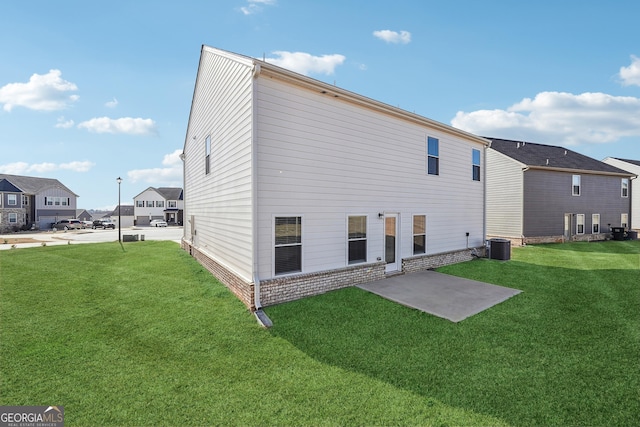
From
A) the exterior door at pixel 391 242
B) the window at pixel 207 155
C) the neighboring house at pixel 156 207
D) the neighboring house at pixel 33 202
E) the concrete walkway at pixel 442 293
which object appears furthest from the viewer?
the neighboring house at pixel 156 207

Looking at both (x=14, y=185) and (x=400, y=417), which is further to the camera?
(x=14, y=185)

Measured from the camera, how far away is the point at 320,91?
7.90 m

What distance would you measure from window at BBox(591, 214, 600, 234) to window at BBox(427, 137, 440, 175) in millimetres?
19464

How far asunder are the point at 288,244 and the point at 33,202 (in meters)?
56.4

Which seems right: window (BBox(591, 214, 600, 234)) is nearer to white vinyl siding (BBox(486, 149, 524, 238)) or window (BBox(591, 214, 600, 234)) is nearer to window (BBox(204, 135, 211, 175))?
white vinyl siding (BBox(486, 149, 524, 238))

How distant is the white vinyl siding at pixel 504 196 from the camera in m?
18.9

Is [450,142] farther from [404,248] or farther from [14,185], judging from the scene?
[14,185]

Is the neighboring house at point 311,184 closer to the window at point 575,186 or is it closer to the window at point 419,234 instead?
the window at point 419,234

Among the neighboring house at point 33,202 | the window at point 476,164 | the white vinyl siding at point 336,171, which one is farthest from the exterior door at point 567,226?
the neighboring house at point 33,202

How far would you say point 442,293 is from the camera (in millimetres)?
7977

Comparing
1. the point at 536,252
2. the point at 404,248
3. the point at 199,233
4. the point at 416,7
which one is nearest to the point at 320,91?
the point at 416,7

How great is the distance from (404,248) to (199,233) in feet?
30.1

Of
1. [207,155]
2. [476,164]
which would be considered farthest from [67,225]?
[476,164]

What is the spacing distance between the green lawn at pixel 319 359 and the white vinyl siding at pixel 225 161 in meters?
1.71
